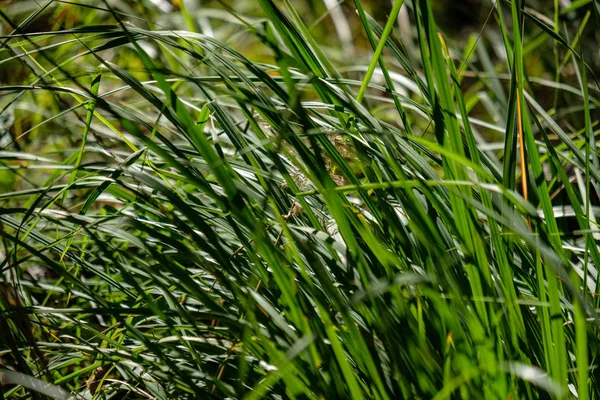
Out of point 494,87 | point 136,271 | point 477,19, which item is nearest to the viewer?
point 136,271

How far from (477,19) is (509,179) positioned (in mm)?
2478

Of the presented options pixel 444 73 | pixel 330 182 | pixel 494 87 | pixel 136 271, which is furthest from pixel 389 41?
pixel 494 87

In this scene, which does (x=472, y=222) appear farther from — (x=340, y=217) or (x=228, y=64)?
(x=228, y=64)

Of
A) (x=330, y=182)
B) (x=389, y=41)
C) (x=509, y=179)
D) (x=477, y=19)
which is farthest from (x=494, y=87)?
(x=477, y=19)

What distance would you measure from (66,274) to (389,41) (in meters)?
0.51

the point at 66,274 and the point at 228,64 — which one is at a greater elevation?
the point at 228,64

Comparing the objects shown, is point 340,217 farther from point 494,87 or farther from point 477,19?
point 477,19

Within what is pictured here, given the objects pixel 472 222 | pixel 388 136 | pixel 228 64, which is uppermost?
pixel 228 64

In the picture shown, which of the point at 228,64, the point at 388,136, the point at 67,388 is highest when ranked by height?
the point at 228,64

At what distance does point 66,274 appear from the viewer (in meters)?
0.70

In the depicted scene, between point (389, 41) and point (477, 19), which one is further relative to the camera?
point (477, 19)

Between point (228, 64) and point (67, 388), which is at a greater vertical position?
point (228, 64)

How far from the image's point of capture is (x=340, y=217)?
25.6 inches

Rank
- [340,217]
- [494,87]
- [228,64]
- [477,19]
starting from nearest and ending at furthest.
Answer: [340,217], [228,64], [494,87], [477,19]
